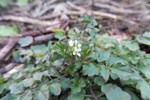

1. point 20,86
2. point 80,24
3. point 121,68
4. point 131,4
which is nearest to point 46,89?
point 20,86

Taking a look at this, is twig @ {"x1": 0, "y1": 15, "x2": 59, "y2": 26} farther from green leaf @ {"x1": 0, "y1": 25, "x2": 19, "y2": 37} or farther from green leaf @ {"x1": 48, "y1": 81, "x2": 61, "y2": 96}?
green leaf @ {"x1": 48, "y1": 81, "x2": 61, "y2": 96}

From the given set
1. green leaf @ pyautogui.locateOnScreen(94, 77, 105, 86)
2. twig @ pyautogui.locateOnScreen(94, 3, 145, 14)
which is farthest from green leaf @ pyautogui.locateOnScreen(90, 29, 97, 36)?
twig @ pyautogui.locateOnScreen(94, 3, 145, 14)

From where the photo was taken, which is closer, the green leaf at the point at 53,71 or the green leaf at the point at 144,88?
the green leaf at the point at 144,88

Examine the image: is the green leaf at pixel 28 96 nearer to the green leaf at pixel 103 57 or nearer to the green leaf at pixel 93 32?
the green leaf at pixel 103 57

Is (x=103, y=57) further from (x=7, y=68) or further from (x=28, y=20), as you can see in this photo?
(x=28, y=20)

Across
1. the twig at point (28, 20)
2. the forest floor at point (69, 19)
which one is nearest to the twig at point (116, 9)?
the forest floor at point (69, 19)

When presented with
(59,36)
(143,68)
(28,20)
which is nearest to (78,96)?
(143,68)
